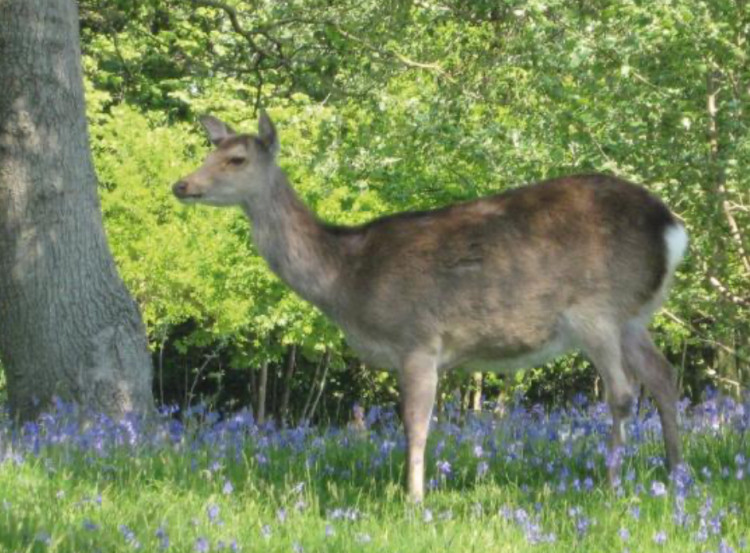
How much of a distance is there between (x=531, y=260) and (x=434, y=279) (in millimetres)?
547

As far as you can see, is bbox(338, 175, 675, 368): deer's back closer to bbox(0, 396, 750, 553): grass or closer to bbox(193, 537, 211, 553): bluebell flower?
bbox(0, 396, 750, 553): grass

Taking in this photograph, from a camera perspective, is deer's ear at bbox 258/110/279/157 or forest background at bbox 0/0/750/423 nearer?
deer's ear at bbox 258/110/279/157

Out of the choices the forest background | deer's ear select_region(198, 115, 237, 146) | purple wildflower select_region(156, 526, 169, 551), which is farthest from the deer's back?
purple wildflower select_region(156, 526, 169, 551)

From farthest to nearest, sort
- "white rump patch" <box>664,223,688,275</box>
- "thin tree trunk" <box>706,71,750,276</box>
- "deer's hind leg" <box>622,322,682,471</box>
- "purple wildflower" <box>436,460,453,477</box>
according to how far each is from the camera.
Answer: "thin tree trunk" <box>706,71,750,276</box>, "deer's hind leg" <box>622,322,682,471</box>, "white rump patch" <box>664,223,688,275</box>, "purple wildflower" <box>436,460,453,477</box>

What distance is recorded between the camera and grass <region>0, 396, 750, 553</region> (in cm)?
522

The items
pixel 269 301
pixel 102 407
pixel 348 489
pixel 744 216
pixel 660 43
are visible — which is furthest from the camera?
pixel 269 301

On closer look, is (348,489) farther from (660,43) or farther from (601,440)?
(660,43)

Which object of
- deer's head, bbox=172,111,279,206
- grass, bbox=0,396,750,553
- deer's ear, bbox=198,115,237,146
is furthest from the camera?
deer's ear, bbox=198,115,237,146

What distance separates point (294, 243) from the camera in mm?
7895

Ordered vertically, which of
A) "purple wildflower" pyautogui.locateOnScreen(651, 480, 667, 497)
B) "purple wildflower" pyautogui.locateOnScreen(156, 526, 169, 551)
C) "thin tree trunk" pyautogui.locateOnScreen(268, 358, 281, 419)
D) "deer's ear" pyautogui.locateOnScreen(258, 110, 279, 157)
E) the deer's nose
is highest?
"deer's ear" pyautogui.locateOnScreen(258, 110, 279, 157)

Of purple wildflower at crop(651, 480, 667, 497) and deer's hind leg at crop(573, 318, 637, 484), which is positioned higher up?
deer's hind leg at crop(573, 318, 637, 484)

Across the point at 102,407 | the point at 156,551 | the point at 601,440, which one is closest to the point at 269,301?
the point at 102,407

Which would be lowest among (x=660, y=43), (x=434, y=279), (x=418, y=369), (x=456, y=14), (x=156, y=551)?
(x=156, y=551)

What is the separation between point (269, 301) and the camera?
22.3 metres
